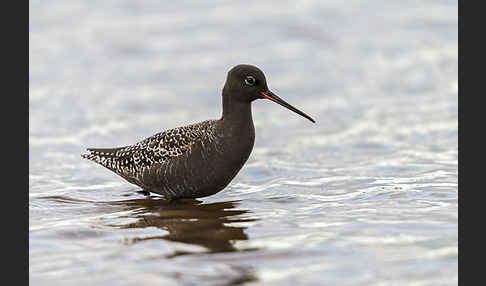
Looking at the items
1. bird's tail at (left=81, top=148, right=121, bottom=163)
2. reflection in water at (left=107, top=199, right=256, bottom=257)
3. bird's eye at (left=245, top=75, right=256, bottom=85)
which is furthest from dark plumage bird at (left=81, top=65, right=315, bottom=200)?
bird's tail at (left=81, top=148, right=121, bottom=163)

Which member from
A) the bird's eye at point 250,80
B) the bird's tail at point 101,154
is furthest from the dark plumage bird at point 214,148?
the bird's tail at point 101,154

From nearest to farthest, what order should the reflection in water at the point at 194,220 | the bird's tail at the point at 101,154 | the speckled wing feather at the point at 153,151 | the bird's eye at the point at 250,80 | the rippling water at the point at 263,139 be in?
the rippling water at the point at 263,139 → the reflection in water at the point at 194,220 → the bird's eye at the point at 250,80 → the speckled wing feather at the point at 153,151 → the bird's tail at the point at 101,154

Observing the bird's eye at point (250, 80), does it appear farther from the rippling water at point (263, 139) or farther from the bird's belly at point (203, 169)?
the rippling water at point (263, 139)

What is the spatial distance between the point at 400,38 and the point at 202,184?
10419mm

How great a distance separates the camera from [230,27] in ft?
63.5

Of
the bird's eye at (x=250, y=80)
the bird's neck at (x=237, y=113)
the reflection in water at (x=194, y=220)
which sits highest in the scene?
the bird's eye at (x=250, y=80)

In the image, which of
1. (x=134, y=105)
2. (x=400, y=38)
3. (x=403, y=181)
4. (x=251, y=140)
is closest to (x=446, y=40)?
(x=400, y=38)

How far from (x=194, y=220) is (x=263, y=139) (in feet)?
18.3

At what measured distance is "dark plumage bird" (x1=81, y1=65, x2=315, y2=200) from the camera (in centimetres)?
994

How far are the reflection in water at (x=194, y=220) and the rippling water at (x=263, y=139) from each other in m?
0.03

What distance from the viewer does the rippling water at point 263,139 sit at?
295 inches

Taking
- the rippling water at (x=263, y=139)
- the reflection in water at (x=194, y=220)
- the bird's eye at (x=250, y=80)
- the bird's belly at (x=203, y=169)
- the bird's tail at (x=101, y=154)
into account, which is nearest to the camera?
the rippling water at (x=263, y=139)

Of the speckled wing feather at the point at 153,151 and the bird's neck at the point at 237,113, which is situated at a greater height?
the bird's neck at the point at 237,113

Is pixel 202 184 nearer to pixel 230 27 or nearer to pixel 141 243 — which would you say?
pixel 141 243
